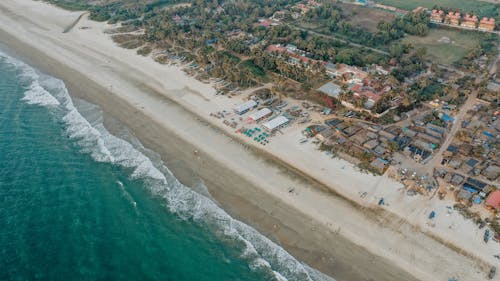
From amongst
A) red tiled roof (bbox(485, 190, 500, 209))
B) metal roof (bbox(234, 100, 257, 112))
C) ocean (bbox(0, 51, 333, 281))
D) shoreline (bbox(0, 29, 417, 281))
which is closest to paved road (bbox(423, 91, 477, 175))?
red tiled roof (bbox(485, 190, 500, 209))

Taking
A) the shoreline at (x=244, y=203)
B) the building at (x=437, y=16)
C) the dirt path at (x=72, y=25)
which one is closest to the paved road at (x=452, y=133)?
the shoreline at (x=244, y=203)

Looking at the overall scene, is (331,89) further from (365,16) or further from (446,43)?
(365,16)

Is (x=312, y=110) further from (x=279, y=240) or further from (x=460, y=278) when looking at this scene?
(x=460, y=278)

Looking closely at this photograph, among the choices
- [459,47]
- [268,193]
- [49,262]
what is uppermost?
[49,262]

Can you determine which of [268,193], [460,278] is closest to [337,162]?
[268,193]

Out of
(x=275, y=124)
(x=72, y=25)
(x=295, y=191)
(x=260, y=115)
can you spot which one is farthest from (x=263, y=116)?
(x=72, y=25)

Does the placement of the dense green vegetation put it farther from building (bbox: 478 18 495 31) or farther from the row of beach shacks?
the row of beach shacks
